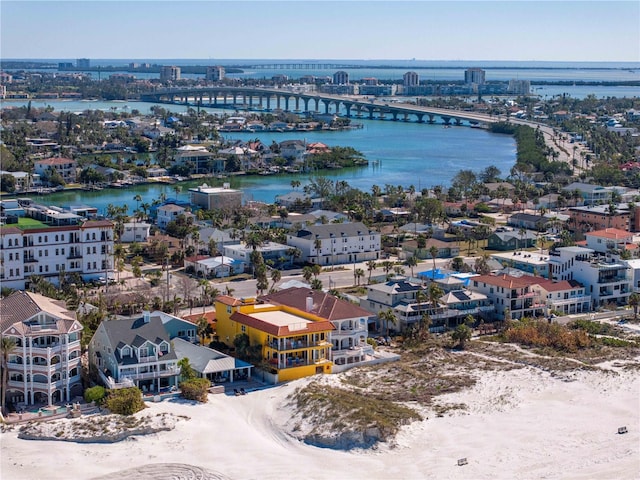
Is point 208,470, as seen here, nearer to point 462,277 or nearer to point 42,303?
point 42,303

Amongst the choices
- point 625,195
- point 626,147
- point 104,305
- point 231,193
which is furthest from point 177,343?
point 626,147

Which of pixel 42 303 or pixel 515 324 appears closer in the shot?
pixel 42 303

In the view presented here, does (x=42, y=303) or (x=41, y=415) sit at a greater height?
(x=42, y=303)

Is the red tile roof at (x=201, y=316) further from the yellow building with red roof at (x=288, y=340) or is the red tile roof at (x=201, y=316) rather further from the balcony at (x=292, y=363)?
the balcony at (x=292, y=363)

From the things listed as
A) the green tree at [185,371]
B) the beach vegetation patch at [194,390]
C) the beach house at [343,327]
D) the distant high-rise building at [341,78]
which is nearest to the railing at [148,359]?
the green tree at [185,371]

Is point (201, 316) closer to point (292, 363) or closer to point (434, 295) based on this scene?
point (292, 363)

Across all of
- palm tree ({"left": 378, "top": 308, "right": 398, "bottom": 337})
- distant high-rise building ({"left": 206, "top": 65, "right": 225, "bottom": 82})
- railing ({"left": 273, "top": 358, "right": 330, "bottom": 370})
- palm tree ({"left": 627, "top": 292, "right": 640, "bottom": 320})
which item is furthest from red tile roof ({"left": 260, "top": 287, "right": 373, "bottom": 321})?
distant high-rise building ({"left": 206, "top": 65, "right": 225, "bottom": 82})

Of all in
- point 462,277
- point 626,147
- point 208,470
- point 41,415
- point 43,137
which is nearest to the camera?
point 208,470
